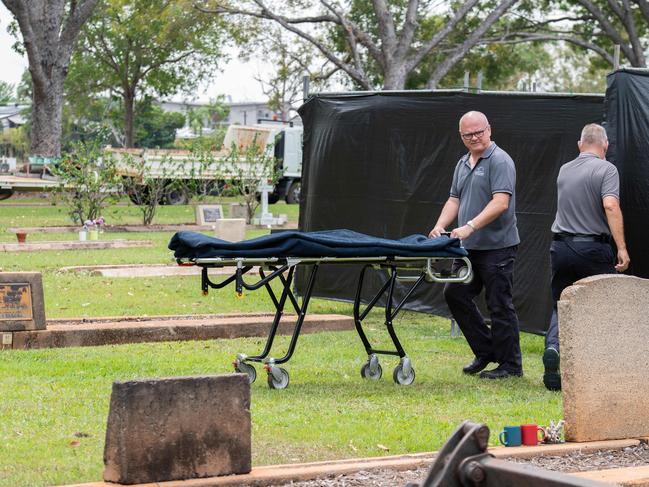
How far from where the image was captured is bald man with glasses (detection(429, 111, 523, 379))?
912 centimetres

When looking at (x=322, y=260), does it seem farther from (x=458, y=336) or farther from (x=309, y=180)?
(x=309, y=180)

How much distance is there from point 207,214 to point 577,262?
1942 centimetres

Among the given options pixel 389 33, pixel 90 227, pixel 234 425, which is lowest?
pixel 90 227

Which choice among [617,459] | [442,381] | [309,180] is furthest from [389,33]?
[617,459]

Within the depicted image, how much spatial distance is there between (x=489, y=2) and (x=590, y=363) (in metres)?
36.2

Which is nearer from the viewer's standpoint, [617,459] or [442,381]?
[617,459]

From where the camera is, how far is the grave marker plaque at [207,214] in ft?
90.8

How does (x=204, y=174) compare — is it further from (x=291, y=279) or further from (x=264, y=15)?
(x=291, y=279)

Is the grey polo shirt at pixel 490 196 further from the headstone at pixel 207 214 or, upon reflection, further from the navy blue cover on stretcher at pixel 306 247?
the headstone at pixel 207 214

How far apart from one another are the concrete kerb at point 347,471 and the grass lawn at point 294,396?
0.37 m

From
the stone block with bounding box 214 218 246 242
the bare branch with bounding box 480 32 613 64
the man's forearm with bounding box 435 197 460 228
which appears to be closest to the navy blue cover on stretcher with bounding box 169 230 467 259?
the man's forearm with bounding box 435 197 460 228

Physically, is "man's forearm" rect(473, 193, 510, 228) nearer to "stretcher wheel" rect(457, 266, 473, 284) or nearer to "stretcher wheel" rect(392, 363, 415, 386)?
"stretcher wheel" rect(457, 266, 473, 284)

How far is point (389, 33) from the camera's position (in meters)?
37.2

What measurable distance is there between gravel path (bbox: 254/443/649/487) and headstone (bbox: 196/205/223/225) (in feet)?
70.0
